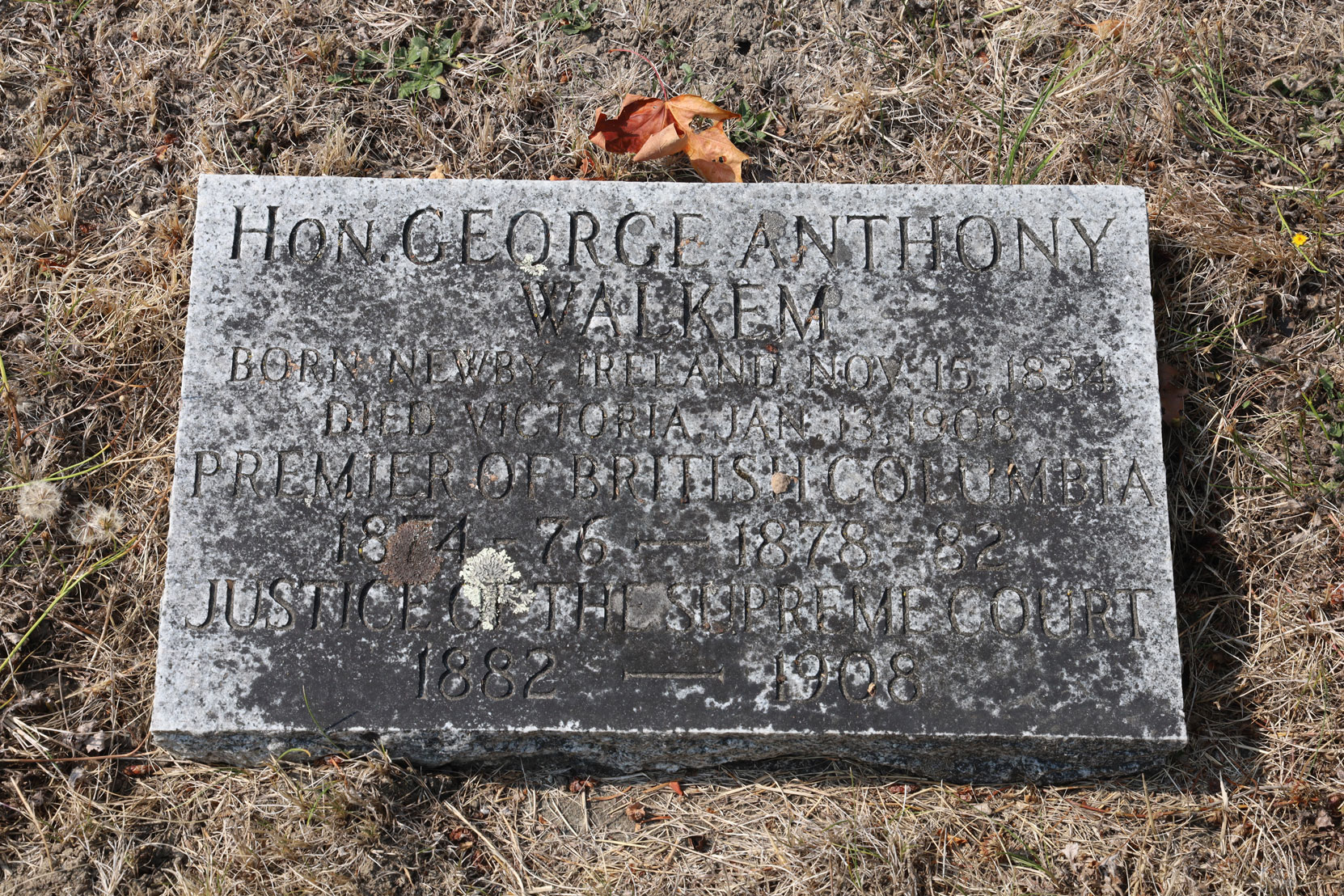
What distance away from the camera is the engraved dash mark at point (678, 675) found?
257 centimetres

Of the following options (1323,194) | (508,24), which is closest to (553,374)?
(508,24)

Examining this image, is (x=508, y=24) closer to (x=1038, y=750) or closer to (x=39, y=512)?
(x=39, y=512)

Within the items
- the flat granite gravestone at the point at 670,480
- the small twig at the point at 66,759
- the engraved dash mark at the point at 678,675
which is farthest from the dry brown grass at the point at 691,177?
the engraved dash mark at the point at 678,675

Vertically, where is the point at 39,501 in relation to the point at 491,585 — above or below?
above

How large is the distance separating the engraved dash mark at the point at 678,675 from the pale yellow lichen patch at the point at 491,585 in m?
0.32

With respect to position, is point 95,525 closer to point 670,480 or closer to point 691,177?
point 670,480

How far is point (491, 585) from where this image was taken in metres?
2.62

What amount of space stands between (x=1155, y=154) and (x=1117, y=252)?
2.62ft

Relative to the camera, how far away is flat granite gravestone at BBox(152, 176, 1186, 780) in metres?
2.56

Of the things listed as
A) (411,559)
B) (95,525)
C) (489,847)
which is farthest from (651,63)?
(489,847)

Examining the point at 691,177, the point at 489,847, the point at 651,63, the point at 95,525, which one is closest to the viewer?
the point at 489,847

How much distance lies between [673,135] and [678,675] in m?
1.68

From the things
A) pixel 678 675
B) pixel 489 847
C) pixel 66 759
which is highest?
pixel 678 675

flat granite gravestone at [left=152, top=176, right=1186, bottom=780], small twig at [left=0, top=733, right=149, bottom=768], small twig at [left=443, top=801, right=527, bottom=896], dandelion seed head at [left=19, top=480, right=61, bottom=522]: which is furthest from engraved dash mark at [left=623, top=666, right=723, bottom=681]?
dandelion seed head at [left=19, top=480, right=61, bottom=522]
